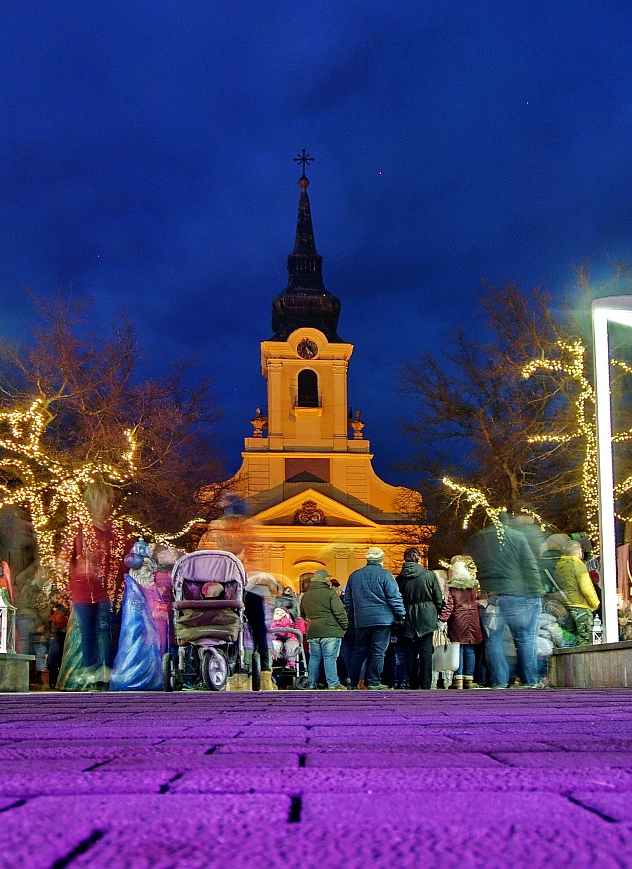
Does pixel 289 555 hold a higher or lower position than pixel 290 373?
lower

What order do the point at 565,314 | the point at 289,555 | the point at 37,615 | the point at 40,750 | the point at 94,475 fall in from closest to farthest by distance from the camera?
1. the point at 40,750
2. the point at 37,615
3. the point at 94,475
4. the point at 565,314
5. the point at 289,555

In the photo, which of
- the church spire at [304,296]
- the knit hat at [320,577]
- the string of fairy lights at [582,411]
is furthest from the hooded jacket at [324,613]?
the church spire at [304,296]

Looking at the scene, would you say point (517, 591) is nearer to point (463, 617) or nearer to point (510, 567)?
point (510, 567)

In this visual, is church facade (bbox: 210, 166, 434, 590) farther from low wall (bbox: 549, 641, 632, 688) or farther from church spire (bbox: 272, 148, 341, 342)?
low wall (bbox: 549, 641, 632, 688)

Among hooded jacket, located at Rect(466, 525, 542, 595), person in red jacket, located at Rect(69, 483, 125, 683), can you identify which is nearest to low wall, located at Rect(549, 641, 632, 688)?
hooded jacket, located at Rect(466, 525, 542, 595)

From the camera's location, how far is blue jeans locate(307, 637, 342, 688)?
1246 cm

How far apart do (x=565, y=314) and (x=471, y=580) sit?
40.8 ft

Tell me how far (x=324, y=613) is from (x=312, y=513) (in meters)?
50.2

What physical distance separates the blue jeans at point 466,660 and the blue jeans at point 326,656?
1.33m

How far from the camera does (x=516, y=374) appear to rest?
941 inches

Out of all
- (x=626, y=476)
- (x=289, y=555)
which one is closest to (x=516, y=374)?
(x=626, y=476)

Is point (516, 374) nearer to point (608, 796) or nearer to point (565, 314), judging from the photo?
point (565, 314)

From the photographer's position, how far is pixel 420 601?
1190 cm

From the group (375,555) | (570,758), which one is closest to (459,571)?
(375,555)
